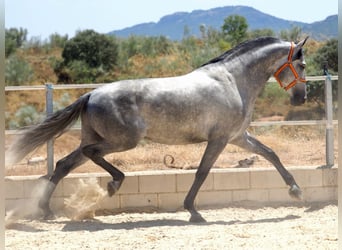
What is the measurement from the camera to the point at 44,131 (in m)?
6.40

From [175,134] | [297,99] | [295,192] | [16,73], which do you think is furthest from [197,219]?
[16,73]

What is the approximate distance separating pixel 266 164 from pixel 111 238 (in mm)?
3532

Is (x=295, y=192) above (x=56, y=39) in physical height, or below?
below

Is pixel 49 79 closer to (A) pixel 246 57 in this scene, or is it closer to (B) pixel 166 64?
(B) pixel 166 64

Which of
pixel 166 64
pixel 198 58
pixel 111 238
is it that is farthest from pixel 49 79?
pixel 111 238

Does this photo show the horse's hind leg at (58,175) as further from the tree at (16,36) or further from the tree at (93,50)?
the tree at (16,36)

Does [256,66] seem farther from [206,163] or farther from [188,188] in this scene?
[188,188]

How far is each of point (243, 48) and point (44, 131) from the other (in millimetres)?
2454

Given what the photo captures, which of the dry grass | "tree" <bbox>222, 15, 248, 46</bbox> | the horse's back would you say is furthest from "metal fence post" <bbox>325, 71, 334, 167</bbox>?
"tree" <bbox>222, 15, 248, 46</bbox>

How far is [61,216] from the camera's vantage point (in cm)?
673

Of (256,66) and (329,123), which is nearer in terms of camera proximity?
(256,66)

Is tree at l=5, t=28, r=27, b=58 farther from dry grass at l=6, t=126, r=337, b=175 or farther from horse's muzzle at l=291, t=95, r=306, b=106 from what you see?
horse's muzzle at l=291, t=95, r=306, b=106

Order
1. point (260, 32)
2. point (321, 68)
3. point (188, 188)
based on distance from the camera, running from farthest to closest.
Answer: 1. point (260, 32)
2. point (321, 68)
3. point (188, 188)

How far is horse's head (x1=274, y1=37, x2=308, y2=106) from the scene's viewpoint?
22.1 feet
